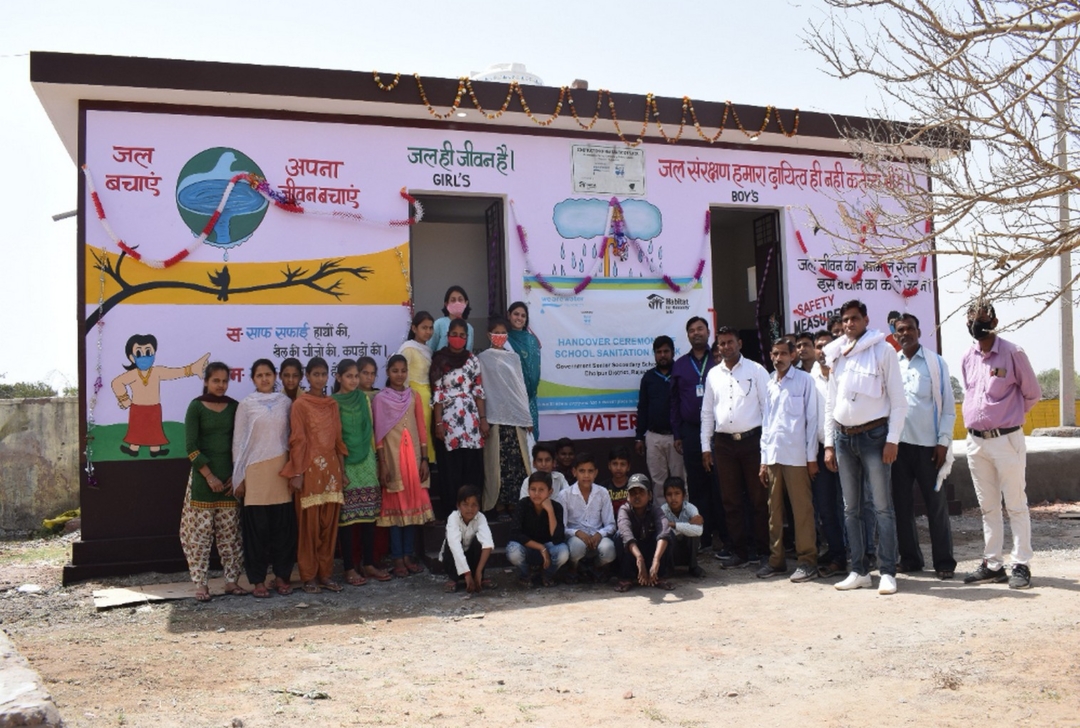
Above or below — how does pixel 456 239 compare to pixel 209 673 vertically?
above

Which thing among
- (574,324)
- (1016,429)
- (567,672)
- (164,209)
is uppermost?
(164,209)

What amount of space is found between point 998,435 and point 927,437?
452mm

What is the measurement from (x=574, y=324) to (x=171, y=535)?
3716 mm

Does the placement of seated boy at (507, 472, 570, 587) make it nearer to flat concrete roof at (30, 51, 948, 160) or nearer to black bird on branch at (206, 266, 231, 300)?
black bird on branch at (206, 266, 231, 300)

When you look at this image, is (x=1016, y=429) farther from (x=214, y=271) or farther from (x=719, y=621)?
(x=214, y=271)

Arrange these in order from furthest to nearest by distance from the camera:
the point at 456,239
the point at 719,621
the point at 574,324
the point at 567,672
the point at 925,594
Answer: the point at 456,239 → the point at 574,324 → the point at 925,594 → the point at 719,621 → the point at 567,672

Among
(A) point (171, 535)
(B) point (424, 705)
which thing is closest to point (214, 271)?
(A) point (171, 535)

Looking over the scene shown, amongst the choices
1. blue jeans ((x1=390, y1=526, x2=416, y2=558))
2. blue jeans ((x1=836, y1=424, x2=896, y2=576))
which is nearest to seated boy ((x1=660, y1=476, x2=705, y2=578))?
blue jeans ((x1=836, y1=424, x2=896, y2=576))

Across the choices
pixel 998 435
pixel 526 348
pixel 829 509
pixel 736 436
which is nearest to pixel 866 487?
pixel 829 509

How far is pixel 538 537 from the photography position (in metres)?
6.29

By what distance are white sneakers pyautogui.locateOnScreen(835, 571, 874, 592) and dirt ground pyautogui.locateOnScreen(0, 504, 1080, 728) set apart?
14 centimetres

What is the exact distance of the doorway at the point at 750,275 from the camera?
9203mm

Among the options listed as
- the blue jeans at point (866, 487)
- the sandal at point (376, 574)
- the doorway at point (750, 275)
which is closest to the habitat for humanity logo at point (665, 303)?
the doorway at point (750, 275)

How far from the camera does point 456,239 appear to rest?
1054 cm
